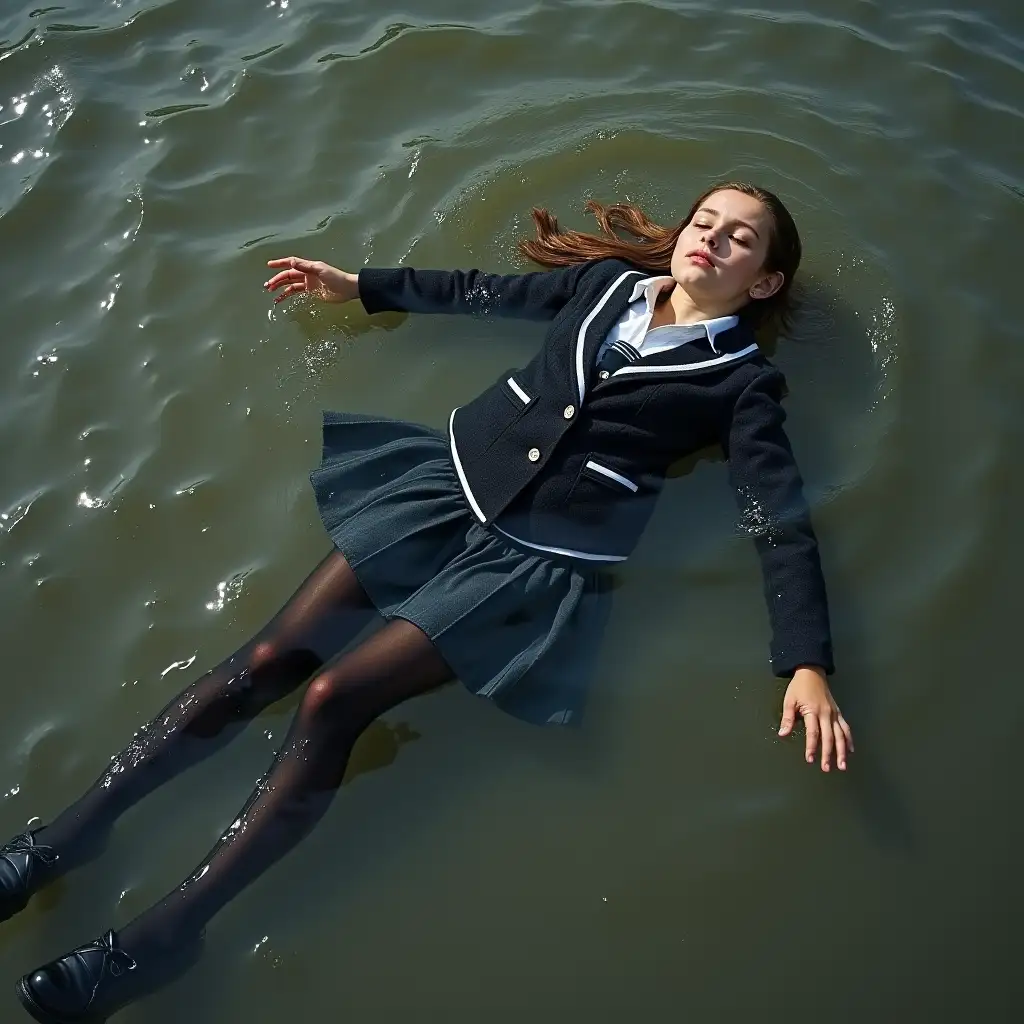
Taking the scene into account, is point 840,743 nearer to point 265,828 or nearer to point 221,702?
point 265,828

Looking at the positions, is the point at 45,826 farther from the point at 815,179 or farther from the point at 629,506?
the point at 815,179

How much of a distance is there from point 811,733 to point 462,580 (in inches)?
41.4

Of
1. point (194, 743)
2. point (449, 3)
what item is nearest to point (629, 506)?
point (194, 743)

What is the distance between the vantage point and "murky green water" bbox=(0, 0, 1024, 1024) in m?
2.79

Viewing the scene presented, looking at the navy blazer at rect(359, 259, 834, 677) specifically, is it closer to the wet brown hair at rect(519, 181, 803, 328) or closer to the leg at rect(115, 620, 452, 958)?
the wet brown hair at rect(519, 181, 803, 328)

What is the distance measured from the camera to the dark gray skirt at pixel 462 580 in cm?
296

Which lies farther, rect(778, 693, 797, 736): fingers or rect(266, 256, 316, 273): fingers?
rect(266, 256, 316, 273): fingers

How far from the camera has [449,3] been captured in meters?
5.37

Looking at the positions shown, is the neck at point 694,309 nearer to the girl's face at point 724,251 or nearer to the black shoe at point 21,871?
the girl's face at point 724,251

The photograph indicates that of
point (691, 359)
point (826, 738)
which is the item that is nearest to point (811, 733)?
point (826, 738)

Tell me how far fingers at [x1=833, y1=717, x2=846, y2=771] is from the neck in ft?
Result: 4.32

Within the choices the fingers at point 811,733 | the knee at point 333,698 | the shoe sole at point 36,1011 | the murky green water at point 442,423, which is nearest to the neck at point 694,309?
the murky green water at point 442,423

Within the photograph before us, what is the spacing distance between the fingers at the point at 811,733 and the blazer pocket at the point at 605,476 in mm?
852

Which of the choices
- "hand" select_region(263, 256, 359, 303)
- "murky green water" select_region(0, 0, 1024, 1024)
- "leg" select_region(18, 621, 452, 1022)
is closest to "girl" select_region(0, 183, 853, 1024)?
"leg" select_region(18, 621, 452, 1022)
